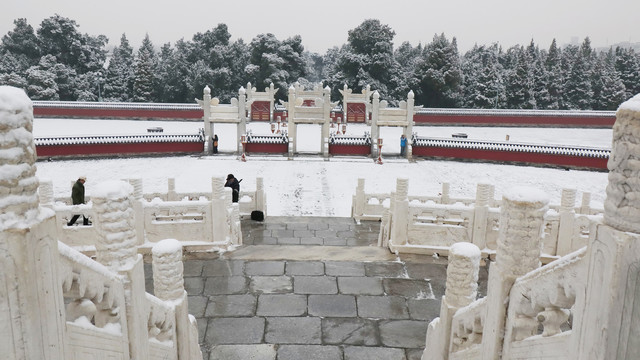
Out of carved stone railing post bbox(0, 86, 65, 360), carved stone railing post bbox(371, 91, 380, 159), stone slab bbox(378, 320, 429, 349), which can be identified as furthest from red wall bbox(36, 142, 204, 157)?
carved stone railing post bbox(0, 86, 65, 360)

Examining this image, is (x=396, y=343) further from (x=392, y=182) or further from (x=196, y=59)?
(x=196, y=59)

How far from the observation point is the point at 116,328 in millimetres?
2863

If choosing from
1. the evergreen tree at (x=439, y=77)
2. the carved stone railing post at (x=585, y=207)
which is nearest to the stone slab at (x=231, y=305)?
the carved stone railing post at (x=585, y=207)

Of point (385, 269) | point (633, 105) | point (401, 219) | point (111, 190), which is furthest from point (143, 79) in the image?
point (633, 105)

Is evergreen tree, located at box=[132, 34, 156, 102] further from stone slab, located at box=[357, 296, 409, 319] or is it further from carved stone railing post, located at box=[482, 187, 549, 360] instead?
carved stone railing post, located at box=[482, 187, 549, 360]

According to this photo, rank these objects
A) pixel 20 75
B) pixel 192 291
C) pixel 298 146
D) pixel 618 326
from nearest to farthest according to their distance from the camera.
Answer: pixel 618 326 → pixel 192 291 → pixel 298 146 → pixel 20 75

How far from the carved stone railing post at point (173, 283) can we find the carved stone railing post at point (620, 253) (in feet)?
10.3

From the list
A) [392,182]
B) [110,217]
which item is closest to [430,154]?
[392,182]

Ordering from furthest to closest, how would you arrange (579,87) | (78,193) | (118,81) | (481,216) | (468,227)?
1. (579,87)
2. (118,81)
3. (78,193)
4. (468,227)
5. (481,216)

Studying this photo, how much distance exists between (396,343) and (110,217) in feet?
11.3

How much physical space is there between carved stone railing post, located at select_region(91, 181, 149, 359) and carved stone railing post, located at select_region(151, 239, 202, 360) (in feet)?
2.81

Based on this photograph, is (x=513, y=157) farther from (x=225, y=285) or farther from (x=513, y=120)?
(x=225, y=285)

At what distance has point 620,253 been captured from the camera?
175 centimetres

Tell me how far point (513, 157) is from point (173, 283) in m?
19.8
